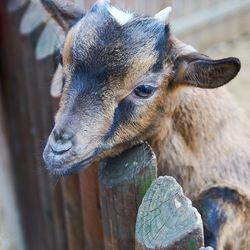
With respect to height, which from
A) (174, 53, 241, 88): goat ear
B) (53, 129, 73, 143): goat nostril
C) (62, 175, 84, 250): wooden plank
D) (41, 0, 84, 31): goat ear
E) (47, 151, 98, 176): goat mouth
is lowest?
(62, 175, 84, 250): wooden plank

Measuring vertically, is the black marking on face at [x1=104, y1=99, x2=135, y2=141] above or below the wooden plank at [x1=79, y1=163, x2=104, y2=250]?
above

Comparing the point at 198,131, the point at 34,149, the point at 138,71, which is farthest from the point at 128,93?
the point at 34,149

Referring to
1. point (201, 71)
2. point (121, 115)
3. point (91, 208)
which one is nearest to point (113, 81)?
point (121, 115)

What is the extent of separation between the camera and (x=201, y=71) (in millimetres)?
3061

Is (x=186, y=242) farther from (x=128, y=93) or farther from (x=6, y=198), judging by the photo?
(x=6, y=198)

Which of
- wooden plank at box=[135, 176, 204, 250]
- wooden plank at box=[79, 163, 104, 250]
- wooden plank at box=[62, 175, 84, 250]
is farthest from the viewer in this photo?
wooden plank at box=[62, 175, 84, 250]

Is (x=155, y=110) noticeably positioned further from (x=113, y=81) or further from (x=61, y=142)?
(x=61, y=142)

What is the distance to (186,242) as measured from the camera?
8.05 feet

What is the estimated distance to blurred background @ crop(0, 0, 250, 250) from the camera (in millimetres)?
3793

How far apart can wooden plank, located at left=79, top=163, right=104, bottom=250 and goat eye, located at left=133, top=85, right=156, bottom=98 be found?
44 cm

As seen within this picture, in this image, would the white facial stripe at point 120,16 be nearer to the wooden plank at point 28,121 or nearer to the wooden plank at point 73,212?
the wooden plank at point 28,121

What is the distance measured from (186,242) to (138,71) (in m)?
0.79

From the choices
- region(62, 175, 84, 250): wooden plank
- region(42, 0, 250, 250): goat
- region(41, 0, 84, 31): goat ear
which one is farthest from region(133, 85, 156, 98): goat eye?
region(62, 175, 84, 250): wooden plank

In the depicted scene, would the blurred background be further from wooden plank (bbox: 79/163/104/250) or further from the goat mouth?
the goat mouth
